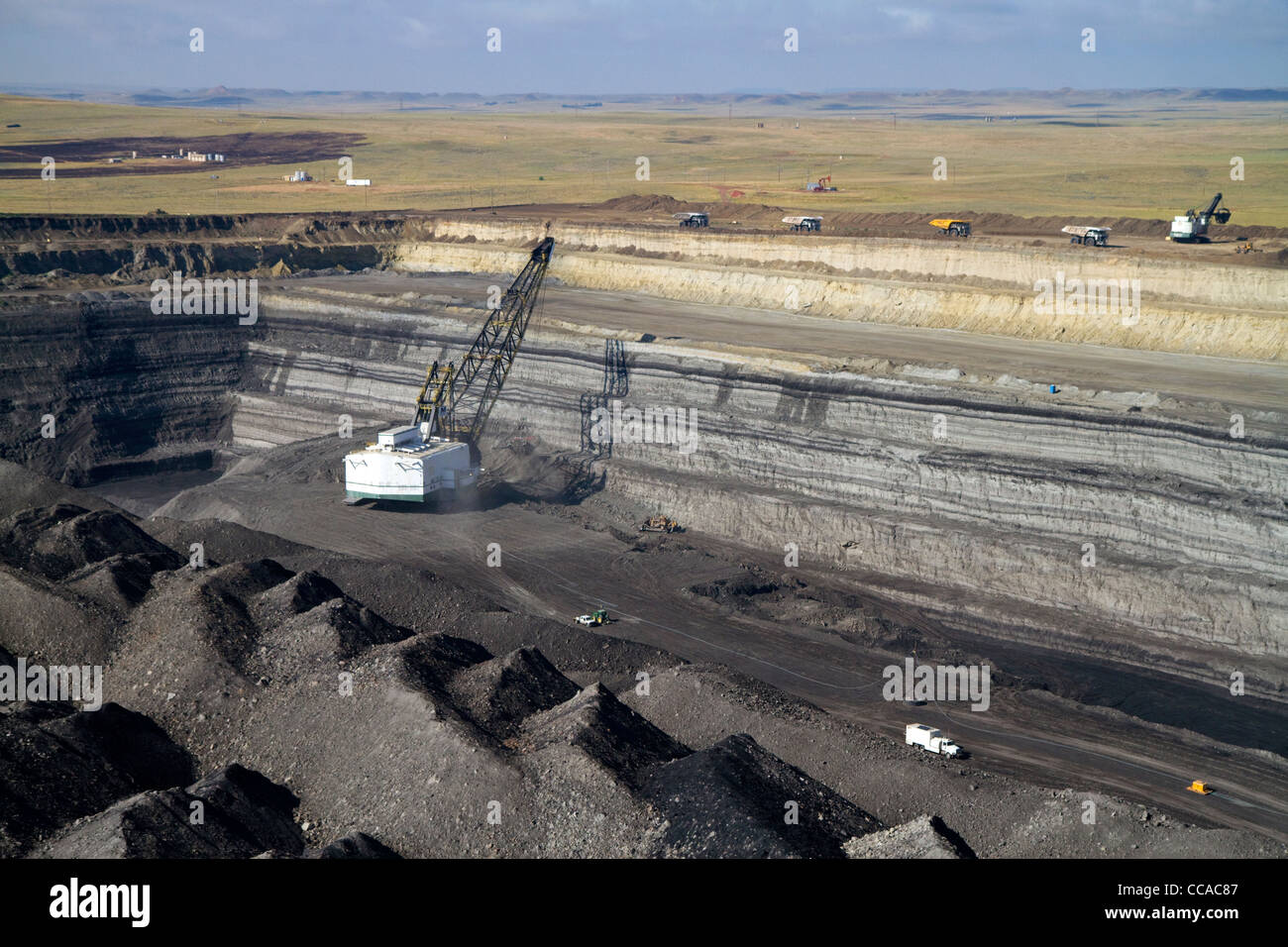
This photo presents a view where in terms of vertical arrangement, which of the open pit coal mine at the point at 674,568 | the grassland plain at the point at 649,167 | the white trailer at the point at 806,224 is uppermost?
the grassland plain at the point at 649,167

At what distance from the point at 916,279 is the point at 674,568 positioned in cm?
2560

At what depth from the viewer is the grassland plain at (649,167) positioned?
280 feet

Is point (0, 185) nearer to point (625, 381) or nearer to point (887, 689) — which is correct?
point (625, 381)

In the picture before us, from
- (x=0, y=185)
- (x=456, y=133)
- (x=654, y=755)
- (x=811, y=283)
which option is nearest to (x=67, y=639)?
(x=654, y=755)

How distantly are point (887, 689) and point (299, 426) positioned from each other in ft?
113

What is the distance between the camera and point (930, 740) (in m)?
24.9

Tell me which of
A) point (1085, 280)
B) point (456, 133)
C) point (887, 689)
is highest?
point (456, 133)

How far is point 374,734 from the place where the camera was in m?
21.4

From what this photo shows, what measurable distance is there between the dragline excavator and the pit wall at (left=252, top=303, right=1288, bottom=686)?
11.7ft

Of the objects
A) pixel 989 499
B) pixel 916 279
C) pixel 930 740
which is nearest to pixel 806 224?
pixel 916 279

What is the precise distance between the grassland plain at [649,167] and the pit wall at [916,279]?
53.8 feet

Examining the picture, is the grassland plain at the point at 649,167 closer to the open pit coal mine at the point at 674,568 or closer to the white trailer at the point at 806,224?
the white trailer at the point at 806,224

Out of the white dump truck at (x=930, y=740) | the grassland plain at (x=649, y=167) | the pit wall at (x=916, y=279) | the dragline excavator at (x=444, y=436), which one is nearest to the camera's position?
the white dump truck at (x=930, y=740)

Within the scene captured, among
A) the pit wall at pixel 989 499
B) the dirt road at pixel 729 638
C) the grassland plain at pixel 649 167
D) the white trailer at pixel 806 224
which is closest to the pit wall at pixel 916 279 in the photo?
the white trailer at pixel 806 224
